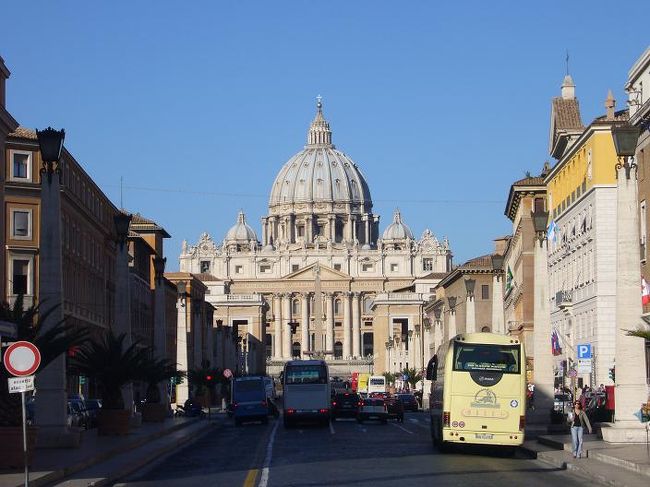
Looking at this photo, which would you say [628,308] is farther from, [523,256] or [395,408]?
[523,256]

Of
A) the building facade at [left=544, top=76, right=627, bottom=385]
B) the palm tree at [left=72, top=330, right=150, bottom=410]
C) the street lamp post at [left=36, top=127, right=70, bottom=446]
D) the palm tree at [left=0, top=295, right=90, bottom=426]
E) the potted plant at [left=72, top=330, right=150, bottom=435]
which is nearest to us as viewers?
the palm tree at [left=0, top=295, right=90, bottom=426]

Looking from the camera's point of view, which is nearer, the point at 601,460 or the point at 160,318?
the point at 601,460

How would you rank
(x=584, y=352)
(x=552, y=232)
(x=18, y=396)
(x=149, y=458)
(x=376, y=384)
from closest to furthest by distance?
(x=18, y=396)
(x=149, y=458)
(x=584, y=352)
(x=552, y=232)
(x=376, y=384)

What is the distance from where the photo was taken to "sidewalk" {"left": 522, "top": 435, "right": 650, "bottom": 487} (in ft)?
86.1

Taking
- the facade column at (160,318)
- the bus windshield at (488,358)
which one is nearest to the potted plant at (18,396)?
the bus windshield at (488,358)

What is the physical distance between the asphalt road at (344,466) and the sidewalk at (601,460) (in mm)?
413

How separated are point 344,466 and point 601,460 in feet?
16.5

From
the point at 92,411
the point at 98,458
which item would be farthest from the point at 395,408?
the point at 98,458

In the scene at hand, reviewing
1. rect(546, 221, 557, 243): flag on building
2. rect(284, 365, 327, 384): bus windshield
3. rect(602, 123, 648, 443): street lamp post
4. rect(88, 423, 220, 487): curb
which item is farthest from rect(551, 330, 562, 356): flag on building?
rect(602, 123, 648, 443): street lamp post

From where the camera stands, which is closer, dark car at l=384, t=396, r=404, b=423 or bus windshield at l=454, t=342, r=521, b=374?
bus windshield at l=454, t=342, r=521, b=374

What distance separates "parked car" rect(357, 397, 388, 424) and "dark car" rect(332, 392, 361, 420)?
25.9ft

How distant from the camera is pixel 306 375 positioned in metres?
66.1

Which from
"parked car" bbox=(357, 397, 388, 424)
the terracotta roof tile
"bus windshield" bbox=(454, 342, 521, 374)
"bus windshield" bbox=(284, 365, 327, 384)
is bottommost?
"parked car" bbox=(357, 397, 388, 424)

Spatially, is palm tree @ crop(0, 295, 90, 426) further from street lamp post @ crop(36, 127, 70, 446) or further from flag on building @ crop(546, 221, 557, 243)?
flag on building @ crop(546, 221, 557, 243)
